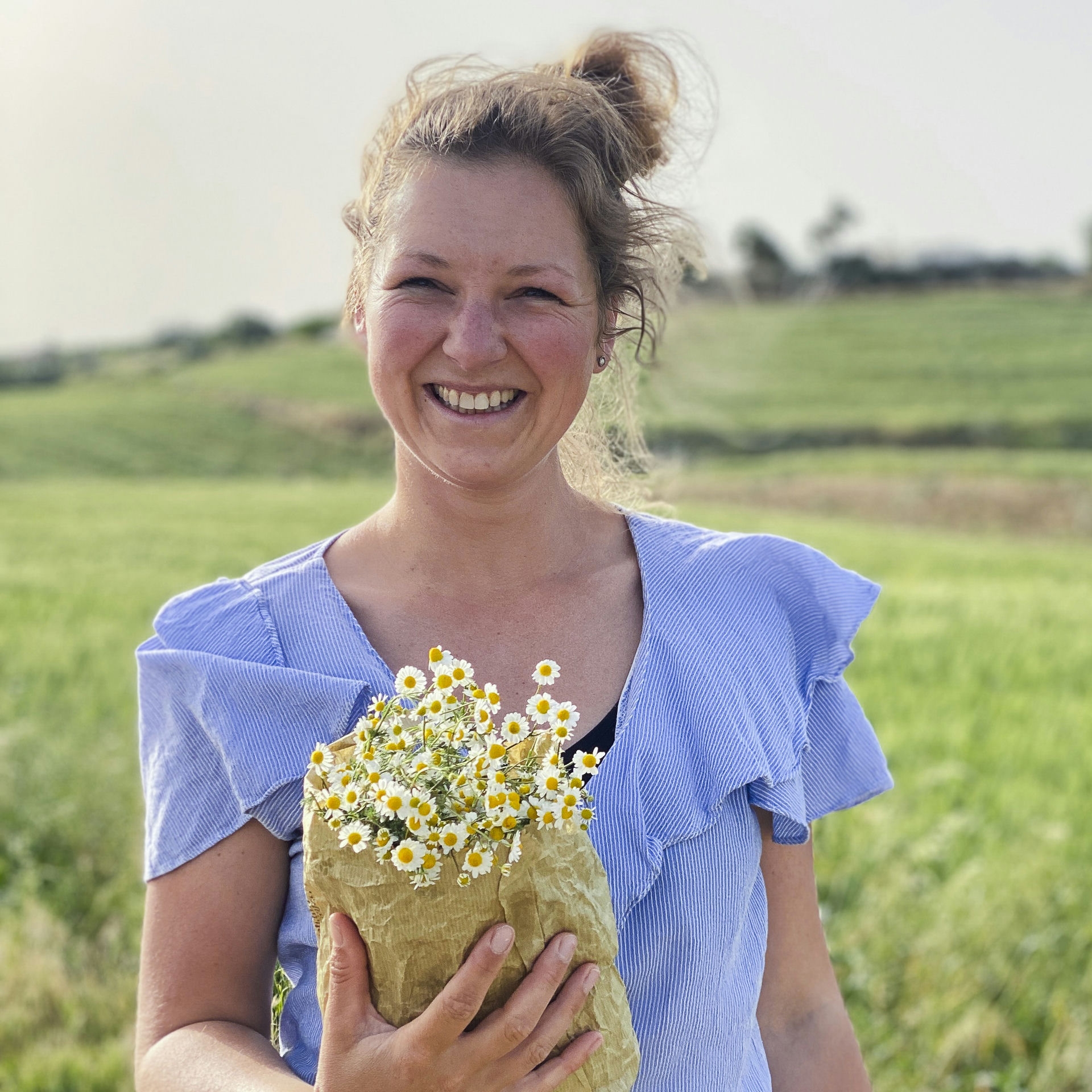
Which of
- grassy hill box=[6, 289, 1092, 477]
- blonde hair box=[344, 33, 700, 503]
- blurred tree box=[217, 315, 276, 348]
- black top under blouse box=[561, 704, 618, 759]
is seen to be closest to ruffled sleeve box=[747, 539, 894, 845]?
black top under blouse box=[561, 704, 618, 759]

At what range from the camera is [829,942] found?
4.08m

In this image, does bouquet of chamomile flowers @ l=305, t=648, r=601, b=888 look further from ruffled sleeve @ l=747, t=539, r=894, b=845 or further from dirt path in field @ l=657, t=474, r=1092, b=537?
dirt path in field @ l=657, t=474, r=1092, b=537

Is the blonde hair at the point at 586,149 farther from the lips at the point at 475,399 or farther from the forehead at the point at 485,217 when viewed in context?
the lips at the point at 475,399

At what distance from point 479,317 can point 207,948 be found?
90 centimetres

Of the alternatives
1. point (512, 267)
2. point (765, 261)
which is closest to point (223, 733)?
point (512, 267)

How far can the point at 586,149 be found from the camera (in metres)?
1.68

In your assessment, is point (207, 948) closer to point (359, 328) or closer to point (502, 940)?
point (502, 940)

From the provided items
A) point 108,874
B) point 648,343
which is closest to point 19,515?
point 108,874

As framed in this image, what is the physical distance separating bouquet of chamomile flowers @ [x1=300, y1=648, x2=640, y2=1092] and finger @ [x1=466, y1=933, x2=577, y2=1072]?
22 millimetres

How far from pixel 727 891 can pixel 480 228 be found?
38.0 inches

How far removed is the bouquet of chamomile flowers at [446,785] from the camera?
1198mm

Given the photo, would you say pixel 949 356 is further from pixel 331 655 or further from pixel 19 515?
pixel 331 655

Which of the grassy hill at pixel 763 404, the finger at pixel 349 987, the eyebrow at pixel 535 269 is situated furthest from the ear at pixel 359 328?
the grassy hill at pixel 763 404

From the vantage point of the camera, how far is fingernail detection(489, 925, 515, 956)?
4.02 feet
